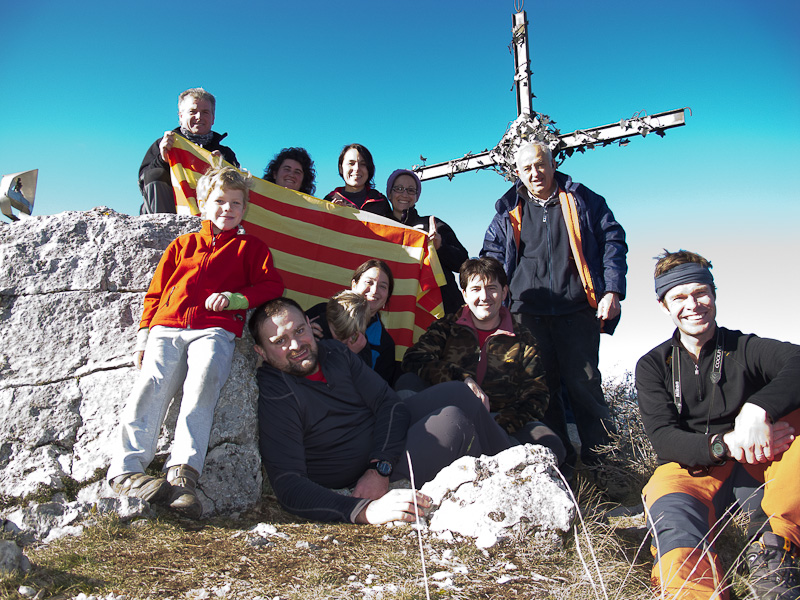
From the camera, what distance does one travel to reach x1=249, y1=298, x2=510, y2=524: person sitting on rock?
3.28 meters

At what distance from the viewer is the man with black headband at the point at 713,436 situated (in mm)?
2609

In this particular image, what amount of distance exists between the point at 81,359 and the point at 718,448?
390 cm

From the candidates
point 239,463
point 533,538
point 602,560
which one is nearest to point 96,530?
point 239,463

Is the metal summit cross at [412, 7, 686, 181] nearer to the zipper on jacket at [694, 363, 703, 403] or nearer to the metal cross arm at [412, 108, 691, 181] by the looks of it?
the metal cross arm at [412, 108, 691, 181]

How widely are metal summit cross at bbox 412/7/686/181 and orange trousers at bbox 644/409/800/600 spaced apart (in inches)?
398

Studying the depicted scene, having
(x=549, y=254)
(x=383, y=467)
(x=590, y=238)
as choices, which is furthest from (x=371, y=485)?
(x=590, y=238)

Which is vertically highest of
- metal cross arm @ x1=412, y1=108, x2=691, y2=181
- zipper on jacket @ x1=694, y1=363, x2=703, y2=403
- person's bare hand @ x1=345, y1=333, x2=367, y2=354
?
metal cross arm @ x1=412, y1=108, x2=691, y2=181

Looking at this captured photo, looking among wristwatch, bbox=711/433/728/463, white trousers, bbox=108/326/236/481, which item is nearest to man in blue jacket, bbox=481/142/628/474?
wristwatch, bbox=711/433/728/463

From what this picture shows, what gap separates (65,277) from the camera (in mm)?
4027

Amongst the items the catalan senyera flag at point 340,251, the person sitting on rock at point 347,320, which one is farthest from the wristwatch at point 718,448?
the catalan senyera flag at point 340,251

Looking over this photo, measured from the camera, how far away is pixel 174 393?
3.46 meters

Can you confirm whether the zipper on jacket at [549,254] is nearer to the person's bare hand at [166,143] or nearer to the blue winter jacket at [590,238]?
the blue winter jacket at [590,238]

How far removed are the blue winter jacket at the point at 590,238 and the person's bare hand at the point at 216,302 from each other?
8.91ft

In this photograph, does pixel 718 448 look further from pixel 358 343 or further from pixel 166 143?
pixel 166 143
